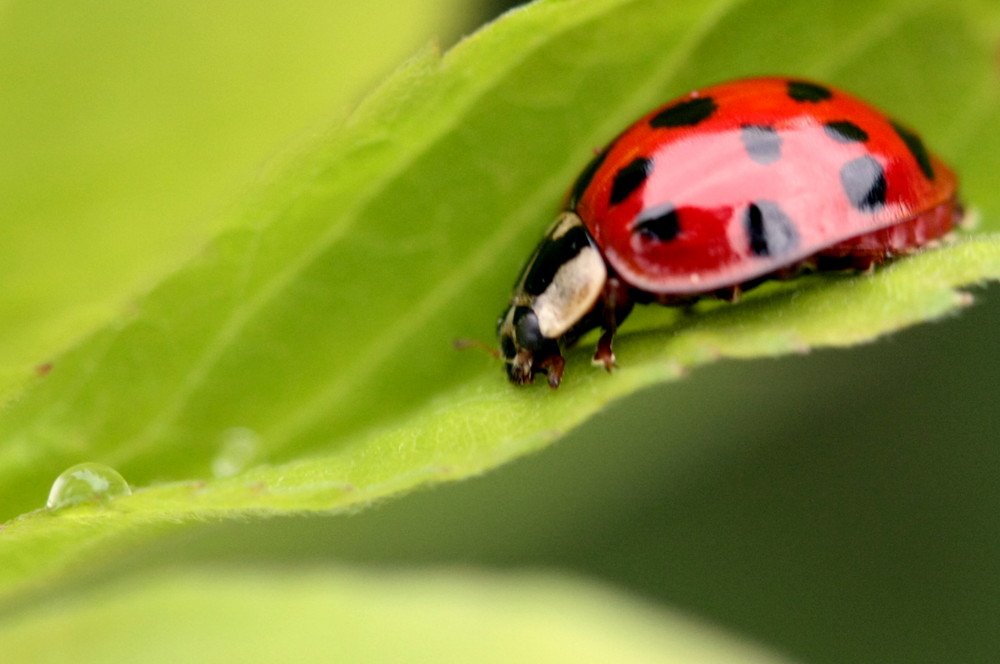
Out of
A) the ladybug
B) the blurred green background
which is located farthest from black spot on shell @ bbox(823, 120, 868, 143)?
the blurred green background

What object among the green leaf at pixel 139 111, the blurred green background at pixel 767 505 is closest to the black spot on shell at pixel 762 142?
the green leaf at pixel 139 111

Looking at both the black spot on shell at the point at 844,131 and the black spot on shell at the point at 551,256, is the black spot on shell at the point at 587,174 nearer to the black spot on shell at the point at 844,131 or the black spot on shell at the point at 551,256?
the black spot on shell at the point at 551,256

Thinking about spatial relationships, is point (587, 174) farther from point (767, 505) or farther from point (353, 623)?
point (767, 505)

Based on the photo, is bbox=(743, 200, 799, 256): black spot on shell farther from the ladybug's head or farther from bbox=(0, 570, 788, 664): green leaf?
bbox=(0, 570, 788, 664): green leaf

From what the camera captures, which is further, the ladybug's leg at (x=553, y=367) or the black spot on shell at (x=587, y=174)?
the black spot on shell at (x=587, y=174)

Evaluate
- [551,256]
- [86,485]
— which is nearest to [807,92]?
[551,256]
